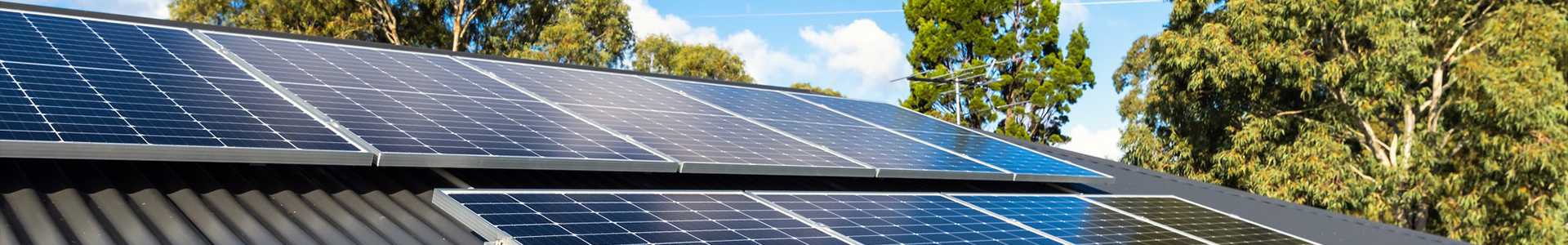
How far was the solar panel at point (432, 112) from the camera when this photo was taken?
857 cm

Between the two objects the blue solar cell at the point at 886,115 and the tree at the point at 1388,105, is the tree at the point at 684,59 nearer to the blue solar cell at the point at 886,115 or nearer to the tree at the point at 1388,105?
the tree at the point at 1388,105

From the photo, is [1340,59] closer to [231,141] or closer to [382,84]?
[382,84]

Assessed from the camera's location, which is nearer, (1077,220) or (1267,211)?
(1077,220)

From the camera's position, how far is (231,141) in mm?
7301

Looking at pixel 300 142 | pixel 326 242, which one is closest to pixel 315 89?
pixel 300 142

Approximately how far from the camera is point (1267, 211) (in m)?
15.3

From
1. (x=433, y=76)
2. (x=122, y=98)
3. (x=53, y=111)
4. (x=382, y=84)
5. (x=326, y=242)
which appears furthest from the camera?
(x=433, y=76)

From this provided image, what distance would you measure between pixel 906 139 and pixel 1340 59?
19857mm

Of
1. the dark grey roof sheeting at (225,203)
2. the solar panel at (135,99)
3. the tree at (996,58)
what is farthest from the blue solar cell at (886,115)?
the tree at (996,58)

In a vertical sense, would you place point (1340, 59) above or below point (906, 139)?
above

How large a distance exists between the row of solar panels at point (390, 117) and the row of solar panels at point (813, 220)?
0.64 metres

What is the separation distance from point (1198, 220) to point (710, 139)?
15.9 ft

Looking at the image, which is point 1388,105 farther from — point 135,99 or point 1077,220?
point 135,99

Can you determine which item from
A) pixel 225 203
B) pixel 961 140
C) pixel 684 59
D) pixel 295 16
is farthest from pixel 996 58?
pixel 225 203
